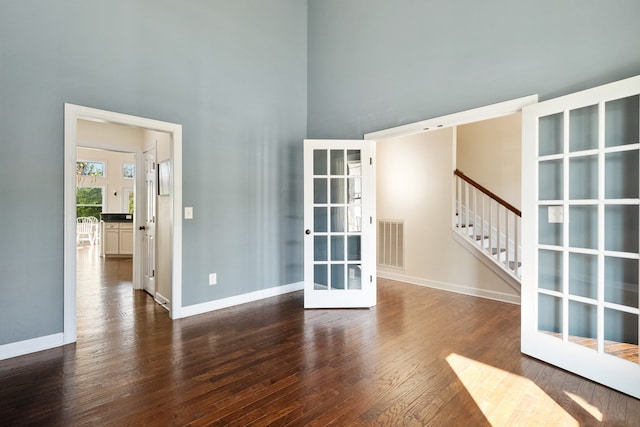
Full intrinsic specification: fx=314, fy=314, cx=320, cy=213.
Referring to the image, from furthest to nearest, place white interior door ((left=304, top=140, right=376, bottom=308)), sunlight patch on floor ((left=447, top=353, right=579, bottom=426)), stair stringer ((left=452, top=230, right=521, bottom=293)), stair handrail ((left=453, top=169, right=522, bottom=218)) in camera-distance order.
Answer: stair handrail ((left=453, top=169, right=522, bottom=218)) < stair stringer ((left=452, top=230, right=521, bottom=293)) < white interior door ((left=304, top=140, right=376, bottom=308)) < sunlight patch on floor ((left=447, top=353, right=579, bottom=426))

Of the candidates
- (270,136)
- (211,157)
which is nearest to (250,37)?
(270,136)

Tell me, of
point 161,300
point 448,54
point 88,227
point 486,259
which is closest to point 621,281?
point 486,259

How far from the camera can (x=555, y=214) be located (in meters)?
2.39

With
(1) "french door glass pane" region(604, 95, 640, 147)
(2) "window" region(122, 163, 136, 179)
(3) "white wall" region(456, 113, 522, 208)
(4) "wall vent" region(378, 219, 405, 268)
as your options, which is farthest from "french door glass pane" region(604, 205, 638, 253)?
(2) "window" region(122, 163, 136, 179)

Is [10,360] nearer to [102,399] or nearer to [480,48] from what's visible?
[102,399]

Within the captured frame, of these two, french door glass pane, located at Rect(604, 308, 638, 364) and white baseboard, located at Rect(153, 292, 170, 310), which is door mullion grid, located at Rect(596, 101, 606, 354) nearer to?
french door glass pane, located at Rect(604, 308, 638, 364)

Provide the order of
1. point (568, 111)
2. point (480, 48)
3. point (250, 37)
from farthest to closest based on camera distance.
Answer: point (250, 37)
point (480, 48)
point (568, 111)

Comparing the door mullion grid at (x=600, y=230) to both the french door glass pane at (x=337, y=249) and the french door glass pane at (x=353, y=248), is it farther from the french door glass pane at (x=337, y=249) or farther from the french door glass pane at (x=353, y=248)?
the french door glass pane at (x=337, y=249)

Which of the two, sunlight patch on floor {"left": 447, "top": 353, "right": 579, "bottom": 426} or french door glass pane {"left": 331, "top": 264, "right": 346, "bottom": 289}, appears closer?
sunlight patch on floor {"left": 447, "top": 353, "right": 579, "bottom": 426}

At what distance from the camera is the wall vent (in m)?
5.10

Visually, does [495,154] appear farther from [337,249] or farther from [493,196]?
[337,249]

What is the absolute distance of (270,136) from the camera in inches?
163

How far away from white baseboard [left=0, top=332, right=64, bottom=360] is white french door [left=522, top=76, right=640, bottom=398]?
385 centimetres

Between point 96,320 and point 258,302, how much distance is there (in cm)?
170
